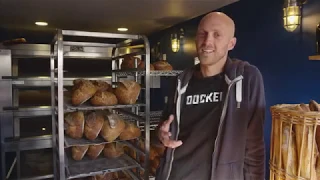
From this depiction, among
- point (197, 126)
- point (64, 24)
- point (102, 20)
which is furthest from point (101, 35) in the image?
point (64, 24)

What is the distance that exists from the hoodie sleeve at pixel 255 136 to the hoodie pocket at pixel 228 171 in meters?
0.04

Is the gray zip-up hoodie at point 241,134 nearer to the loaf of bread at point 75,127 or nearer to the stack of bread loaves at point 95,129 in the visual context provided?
the stack of bread loaves at point 95,129

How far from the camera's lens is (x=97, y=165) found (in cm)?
167

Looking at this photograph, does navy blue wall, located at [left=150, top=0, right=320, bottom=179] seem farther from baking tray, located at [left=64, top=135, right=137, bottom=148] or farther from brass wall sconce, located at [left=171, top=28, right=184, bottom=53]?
baking tray, located at [left=64, top=135, right=137, bottom=148]

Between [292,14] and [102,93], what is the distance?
4.51 feet

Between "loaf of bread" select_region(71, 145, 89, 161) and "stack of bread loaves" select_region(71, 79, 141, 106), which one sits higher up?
"stack of bread loaves" select_region(71, 79, 141, 106)

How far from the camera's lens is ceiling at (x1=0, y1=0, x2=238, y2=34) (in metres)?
2.44

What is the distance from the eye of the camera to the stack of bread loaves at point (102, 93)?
1500 millimetres

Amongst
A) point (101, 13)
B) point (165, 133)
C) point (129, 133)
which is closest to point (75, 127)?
point (129, 133)

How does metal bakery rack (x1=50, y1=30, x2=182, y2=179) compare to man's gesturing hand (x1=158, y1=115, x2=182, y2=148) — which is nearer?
man's gesturing hand (x1=158, y1=115, x2=182, y2=148)

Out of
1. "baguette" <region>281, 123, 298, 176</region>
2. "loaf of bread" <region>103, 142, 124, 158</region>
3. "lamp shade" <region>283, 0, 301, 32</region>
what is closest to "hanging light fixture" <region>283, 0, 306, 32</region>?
"lamp shade" <region>283, 0, 301, 32</region>

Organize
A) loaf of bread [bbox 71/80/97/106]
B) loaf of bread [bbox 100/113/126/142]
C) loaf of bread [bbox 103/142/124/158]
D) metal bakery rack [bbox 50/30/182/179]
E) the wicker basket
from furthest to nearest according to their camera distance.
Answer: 1. loaf of bread [bbox 103/142/124/158]
2. loaf of bread [bbox 100/113/126/142]
3. loaf of bread [bbox 71/80/97/106]
4. metal bakery rack [bbox 50/30/182/179]
5. the wicker basket

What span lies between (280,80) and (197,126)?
3.71 ft

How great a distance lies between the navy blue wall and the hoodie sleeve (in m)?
0.88
